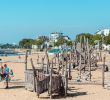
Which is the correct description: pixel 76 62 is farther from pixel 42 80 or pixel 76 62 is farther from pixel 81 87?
pixel 42 80

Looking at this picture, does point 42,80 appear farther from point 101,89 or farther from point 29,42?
point 29,42

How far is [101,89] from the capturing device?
1928cm

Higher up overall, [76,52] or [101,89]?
[76,52]

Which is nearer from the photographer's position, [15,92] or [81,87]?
[15,92]

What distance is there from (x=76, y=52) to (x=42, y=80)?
55.5 feet

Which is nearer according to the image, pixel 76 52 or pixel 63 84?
pixel 63 84

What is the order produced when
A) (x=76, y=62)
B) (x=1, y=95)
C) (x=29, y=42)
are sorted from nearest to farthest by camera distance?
(x=1, y=95) < (x=76, y=62) < (x=29, y=42)

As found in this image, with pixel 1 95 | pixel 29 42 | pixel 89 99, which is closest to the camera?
pixel 89 99

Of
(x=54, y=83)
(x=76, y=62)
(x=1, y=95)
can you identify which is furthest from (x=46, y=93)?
(x=76, y=62)

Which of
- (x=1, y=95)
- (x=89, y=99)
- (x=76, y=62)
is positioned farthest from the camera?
(x=76, y=62)

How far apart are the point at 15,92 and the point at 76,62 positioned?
15.3 m

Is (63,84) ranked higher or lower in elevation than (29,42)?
lower

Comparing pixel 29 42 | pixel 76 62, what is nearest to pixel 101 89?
pixel 76 62

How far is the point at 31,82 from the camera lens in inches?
731
